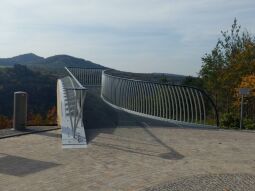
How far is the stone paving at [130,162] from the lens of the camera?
271 inches

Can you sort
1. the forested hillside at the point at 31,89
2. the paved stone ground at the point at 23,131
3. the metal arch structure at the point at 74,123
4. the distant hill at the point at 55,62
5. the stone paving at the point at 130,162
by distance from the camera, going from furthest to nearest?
the distant hill at the point at 55,62 → the forested hillside at the point at 31,89 → the paved stone ground at the point at 23,131 → the metal arch structure at the point at 74,123 → the stone paving at the point at 130,162

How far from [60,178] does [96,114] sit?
24.8 feet

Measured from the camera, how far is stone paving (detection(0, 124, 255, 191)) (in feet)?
22.6

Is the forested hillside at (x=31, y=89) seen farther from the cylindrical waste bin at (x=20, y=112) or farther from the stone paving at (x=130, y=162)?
the stone paving at (x=130, y=162)

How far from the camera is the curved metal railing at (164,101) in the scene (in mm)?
13977

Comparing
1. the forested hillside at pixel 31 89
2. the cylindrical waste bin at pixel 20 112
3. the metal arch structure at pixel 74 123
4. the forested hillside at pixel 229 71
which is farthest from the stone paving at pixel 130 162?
the forested hillside at pixel 31 89

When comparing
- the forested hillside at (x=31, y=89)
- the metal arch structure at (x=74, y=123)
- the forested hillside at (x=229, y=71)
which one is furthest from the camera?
the forested hillside at (x=31, y=89)

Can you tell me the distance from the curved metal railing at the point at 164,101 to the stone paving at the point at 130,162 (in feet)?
6.63

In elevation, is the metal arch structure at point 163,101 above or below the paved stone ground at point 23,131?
above

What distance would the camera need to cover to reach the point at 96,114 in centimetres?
1466

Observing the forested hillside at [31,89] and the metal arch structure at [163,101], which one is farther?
the forested hillside at [31,89]

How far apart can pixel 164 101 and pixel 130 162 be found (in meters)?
6.79

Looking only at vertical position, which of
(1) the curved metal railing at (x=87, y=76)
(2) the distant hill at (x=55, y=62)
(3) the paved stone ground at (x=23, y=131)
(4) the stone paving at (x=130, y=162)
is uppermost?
(2) the distant hill at (x=55, y=62)

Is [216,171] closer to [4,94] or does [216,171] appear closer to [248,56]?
[248,56]
